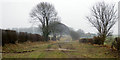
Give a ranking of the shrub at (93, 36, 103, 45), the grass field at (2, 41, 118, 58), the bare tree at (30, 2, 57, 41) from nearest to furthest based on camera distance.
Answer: the grass field at (2, 41, 118, 58) → the shrub at (93, 36, 103, 45) → the bare tree at (30, 2, 57, 41)

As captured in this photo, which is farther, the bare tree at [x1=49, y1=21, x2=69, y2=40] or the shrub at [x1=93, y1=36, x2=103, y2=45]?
the bare tree at [x1=49, y1=21, x2=69, y2=40]

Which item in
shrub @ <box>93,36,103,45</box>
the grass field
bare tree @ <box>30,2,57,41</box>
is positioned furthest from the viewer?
bare tree @ <box>30,2,57,41</box>

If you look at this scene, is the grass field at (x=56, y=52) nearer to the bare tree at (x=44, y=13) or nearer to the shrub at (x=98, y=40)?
the shrub at (x=98, y=40)

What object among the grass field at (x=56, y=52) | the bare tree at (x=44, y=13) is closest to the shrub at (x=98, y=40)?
the grass field at (x=56, y=52)

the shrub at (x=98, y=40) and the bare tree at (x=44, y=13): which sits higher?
the bare tree at (x=44, y=13)

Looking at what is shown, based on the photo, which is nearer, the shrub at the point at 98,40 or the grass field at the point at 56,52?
the grass field at the point at 56,52

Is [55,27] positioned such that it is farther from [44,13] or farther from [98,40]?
[98,40]

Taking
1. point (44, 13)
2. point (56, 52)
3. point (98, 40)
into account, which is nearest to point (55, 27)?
point (44, 13)

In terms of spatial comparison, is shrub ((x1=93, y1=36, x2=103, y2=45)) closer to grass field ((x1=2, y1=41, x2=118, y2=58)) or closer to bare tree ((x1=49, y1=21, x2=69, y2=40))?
grass field ((x1=2, y1=41, x2=118, y2=58))

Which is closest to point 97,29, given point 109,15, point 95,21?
point 95,21

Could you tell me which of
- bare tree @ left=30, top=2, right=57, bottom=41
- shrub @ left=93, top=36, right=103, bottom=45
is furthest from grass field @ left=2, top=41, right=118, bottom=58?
bare tree @ left=30, top=2, right=57, bottom=41

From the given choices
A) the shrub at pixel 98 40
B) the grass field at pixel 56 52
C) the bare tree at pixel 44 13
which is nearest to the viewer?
the grass field at pixel 56 52

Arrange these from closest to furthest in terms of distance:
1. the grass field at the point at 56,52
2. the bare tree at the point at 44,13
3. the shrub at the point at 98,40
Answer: the grass field at the point at 56,52
the shrub at the point at 98,40
the bare tree at the point at 44,13

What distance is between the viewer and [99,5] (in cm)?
2455
